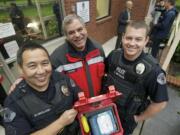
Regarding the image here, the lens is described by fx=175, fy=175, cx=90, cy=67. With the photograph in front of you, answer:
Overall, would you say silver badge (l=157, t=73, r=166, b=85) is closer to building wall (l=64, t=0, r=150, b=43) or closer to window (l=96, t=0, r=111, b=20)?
building wall (l=64, t=0, r=150, b=43)

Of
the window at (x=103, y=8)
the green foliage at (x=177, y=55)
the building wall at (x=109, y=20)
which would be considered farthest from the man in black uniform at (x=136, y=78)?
the window at (x=103, y=8)

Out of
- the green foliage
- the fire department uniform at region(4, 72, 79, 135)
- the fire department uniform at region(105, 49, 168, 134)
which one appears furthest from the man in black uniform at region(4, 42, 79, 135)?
the green foliage

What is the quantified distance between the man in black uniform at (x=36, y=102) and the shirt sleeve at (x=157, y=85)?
0.64 meters

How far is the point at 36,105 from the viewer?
113cm

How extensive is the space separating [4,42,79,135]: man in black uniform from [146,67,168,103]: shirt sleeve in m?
0.64

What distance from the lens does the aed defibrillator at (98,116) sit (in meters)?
1.15

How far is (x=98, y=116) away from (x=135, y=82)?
0.44 meters

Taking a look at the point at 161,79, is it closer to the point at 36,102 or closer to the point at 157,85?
the point at 157,85

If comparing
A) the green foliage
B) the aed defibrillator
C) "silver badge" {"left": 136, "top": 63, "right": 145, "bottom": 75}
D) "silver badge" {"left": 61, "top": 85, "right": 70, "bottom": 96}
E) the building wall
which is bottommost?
the green foliage

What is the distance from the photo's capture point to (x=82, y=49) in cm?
164

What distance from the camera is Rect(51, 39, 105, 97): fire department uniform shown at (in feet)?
5.24

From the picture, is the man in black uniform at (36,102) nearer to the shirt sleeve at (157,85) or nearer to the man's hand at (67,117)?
the man's hand at (67,117)

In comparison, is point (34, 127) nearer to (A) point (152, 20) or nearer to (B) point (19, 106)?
(B) point (19, 106)

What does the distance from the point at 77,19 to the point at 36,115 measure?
2.92ft
